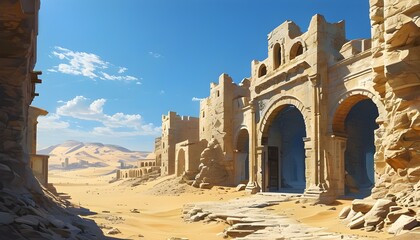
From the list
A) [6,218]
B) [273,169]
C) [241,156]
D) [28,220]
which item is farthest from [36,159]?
[6,218]

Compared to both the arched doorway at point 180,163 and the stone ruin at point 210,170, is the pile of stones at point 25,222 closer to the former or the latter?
the stone ruin at point 210,170

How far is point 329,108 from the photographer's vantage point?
1545 cm

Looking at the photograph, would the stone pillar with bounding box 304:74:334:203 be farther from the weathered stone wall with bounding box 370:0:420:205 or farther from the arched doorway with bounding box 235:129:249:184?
the arched doorway with bounding box 235:129:249:184

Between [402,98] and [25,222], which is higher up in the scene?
[402,98]

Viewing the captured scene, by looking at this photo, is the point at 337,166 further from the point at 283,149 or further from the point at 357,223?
the point at 283,149

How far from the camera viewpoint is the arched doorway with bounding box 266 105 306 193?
2078cm

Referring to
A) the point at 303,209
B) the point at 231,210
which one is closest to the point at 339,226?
the point at 303,209

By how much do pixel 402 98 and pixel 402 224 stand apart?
3.33 meters

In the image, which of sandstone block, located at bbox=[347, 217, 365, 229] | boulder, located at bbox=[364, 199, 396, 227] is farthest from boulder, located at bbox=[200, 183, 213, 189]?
boulder, located at bbox=[364, 199, 396, 227]

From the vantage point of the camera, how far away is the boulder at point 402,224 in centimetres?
707

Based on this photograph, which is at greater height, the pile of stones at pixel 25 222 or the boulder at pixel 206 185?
the pile of stones at pixel 25 222

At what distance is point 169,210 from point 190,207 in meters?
1.63

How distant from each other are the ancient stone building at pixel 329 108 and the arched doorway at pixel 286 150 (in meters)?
0.08

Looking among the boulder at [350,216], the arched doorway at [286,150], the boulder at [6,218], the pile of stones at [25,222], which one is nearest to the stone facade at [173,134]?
the arched doorway at [286,150]
